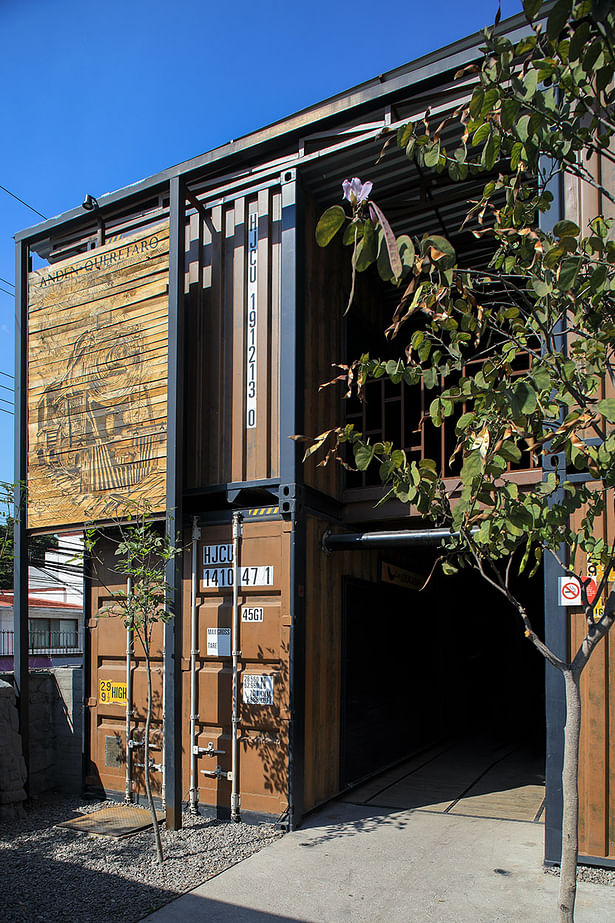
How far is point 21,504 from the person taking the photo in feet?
30.5

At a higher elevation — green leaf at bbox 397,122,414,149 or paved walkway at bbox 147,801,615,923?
green leaf at bbox 397,122,414,149

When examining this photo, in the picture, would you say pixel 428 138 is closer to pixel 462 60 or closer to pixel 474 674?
pixel 462 60

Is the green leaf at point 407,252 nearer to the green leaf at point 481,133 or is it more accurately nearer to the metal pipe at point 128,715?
the green leaf at point 481,133

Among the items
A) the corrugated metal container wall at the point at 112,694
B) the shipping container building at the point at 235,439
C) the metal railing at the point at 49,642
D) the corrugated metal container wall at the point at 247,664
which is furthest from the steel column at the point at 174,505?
the metal railing at the point at 49,642

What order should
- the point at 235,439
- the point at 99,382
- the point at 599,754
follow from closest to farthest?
the point at 599,754, the point at 235,439, the point at 99,382

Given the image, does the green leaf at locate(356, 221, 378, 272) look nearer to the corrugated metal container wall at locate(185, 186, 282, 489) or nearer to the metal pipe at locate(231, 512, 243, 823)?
the corrugated metal container wall at locate(185, 186, 282, 489)

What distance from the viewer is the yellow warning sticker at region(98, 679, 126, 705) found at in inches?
351

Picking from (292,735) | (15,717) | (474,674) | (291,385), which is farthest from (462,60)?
(474,674)

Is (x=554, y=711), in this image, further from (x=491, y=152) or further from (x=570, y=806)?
(x=491, y=152)

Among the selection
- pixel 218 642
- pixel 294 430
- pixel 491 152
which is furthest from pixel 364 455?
pixel 218 642

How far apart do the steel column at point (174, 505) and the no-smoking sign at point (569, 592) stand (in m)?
3.72

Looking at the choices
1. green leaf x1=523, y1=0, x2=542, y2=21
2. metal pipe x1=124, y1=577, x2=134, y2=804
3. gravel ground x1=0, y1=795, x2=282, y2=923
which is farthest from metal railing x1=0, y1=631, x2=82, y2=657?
green leaf x1=523, y1=0, x2=542, y2=21

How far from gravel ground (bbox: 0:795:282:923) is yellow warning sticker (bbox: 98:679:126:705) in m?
1.28

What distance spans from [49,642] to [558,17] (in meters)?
33.7
